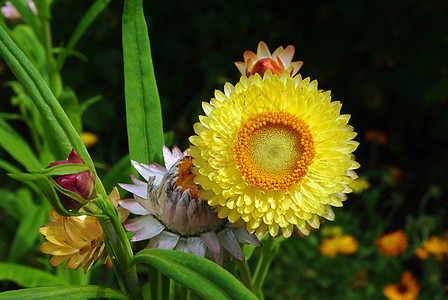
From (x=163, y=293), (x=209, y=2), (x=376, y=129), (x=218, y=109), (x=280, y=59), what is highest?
(x=209, y=2)

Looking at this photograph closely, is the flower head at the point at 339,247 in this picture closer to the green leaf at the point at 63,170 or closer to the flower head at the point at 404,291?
the flower head at the point at 404,291

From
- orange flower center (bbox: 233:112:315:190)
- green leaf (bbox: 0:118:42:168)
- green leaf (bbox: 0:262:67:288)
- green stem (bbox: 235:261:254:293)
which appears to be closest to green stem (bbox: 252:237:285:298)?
green stem (bbox: 235:261:254:293)

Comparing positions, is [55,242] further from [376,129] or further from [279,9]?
[376,129]

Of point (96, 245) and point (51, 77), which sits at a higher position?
point (51, 77)

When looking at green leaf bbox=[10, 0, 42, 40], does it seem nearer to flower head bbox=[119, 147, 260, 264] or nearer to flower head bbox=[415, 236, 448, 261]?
flower head bbox=[119, 147, 260, 264]

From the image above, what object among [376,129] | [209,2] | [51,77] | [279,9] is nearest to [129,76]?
[51,77]

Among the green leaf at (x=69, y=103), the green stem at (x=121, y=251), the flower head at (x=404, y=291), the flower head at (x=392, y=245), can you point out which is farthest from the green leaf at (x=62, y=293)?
the flower head at (x=392, y=245)
